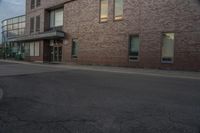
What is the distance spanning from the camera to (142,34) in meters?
20.6

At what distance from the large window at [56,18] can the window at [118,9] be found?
→ 10.2 meters

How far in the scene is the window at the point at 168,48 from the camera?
18938mm

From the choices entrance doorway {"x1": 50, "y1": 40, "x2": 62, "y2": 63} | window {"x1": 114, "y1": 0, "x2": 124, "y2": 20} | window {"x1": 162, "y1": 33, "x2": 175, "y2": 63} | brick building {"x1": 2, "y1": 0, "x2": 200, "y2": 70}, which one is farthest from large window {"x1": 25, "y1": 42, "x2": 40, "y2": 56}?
window {"x1": 162, "y1": 33, "x2": 175, "y2": 63}

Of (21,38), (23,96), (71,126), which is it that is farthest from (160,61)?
(21,38)

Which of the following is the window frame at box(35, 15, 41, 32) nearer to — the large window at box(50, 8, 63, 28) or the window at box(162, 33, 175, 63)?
the large window at box(50, 8, 63, 28)

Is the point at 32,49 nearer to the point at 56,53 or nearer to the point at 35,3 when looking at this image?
the point at 56,53

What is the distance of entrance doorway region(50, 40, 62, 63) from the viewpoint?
30806mm

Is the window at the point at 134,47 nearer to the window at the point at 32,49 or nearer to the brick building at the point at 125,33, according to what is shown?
the brick building at the point at 125,33

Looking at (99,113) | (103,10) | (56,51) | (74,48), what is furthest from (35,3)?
(99,113)

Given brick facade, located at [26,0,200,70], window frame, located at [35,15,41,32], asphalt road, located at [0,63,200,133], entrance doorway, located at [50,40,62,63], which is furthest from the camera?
window frame, located at [35,15,41,32]

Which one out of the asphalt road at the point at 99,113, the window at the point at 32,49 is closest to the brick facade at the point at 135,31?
the window at the point at 32,49

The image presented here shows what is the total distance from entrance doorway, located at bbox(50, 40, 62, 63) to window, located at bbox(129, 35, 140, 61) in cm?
1175

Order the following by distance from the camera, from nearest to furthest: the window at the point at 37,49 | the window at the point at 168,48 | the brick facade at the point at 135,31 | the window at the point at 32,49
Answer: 1. the brick facade at the point at 135,31
2. the window at the point at 168,48
3. the window at the point at 37,49
4. the window at the point at 32,49

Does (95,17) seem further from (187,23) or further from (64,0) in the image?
(187,23)
